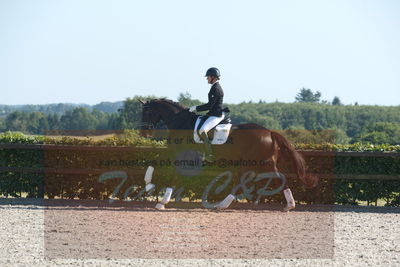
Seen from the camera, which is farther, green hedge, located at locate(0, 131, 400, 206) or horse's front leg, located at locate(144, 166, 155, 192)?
green hedge, located at locate(0, 131, 400, 206)

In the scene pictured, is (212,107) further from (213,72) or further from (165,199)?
(165,199)

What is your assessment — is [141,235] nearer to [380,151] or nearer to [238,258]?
[238,258]

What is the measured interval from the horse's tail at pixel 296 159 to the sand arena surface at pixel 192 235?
66cm

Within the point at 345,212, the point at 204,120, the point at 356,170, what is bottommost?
the point at 345,212

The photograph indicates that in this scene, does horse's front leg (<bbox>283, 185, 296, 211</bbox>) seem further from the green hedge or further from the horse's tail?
the green hedge

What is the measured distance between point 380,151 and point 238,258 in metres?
6.60

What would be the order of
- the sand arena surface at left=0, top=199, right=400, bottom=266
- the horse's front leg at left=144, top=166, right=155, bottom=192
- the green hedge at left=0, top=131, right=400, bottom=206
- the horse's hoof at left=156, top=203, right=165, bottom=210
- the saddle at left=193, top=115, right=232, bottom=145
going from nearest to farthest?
the sand arena surface at left=0, top=199, right=400, bottom=266
the saddle at left=193, top=115, right=232, bottom=145
the horse's hoof at left=156, top=203, right=165, bottom=210
the horse's front leg at left=144, top=166, right=155, bottom=192
the green hedge at left=0, top=131, right=400, bottom=206

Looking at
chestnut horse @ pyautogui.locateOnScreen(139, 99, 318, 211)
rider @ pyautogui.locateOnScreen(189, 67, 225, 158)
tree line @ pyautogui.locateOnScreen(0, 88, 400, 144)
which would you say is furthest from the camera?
tree line @ pyautogui.locateOnScreen(0, 88, 400, 144)

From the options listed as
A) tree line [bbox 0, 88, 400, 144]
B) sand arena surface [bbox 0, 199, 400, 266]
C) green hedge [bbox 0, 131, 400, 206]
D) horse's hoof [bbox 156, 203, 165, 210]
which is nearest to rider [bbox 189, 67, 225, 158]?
horse's hoof [bbox 156, 203, 165, 210]

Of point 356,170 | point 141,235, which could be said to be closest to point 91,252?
point 141,235

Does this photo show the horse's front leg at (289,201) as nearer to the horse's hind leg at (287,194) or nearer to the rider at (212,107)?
the horse's hind leg at (287,194)

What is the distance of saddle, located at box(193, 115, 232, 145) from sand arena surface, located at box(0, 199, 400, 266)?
1445 mm

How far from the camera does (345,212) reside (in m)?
11.4

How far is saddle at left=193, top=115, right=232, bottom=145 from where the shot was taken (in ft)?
35.5
